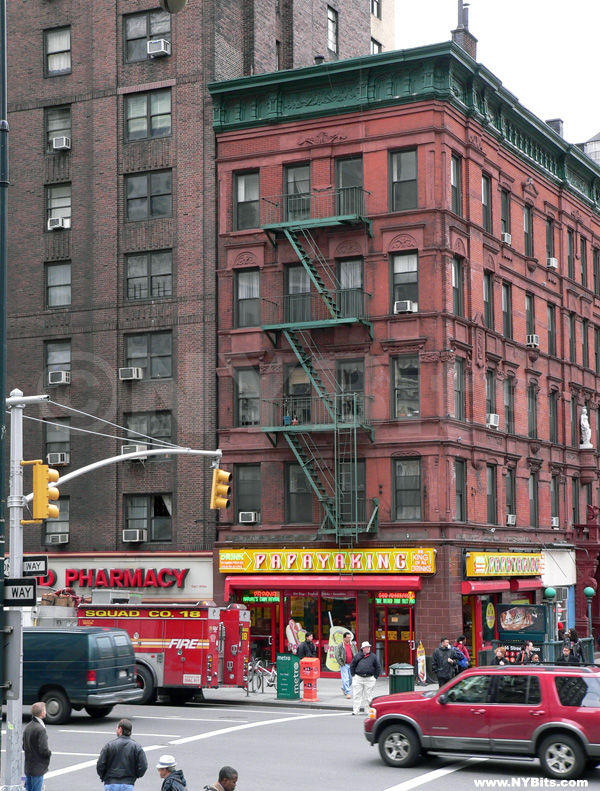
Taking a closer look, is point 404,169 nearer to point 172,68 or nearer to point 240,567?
point 172,68

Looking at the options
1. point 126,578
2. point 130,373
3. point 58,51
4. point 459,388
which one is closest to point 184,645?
point 126,578

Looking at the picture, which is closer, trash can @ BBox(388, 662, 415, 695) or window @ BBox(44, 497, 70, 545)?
trash can @ BBox(388, 662, 415, 695)

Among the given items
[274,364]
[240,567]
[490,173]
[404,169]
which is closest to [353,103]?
[404,169]

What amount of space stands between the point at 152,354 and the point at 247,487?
6066mm

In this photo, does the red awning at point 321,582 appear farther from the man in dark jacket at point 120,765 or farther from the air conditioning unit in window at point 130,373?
the man in dark jacket at point 120,765

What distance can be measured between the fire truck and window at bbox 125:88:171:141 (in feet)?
63.6

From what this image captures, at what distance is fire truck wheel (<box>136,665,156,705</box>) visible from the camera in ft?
99.5

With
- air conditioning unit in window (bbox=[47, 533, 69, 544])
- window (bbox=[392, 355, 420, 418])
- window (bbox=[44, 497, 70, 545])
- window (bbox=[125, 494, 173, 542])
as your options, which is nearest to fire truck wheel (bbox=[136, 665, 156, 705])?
window (bbox=[125, 494, 173, 542])

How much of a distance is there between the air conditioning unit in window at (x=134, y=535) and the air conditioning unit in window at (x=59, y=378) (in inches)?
239

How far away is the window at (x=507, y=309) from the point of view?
146 ft

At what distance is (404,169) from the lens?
3947 cm

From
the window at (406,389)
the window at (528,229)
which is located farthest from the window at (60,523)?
the window at (528,229)

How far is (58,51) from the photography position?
45000mm

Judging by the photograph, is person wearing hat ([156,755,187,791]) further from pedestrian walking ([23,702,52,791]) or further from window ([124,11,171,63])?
window ([124,11,171,63])
